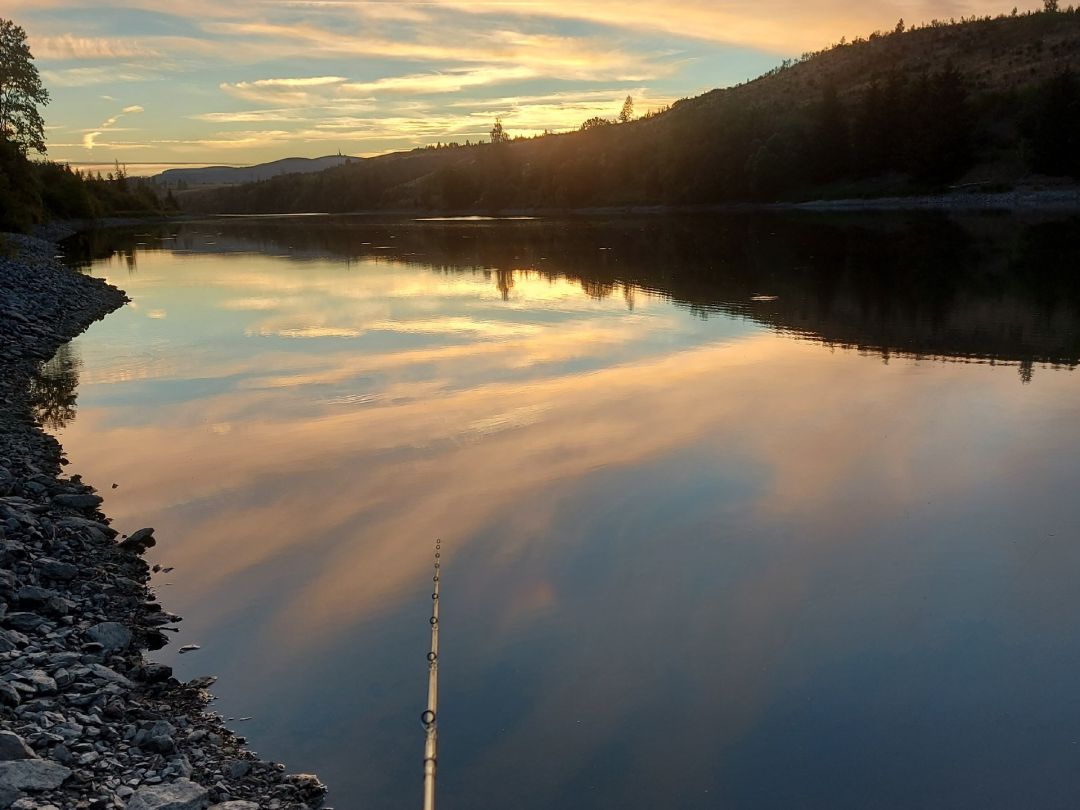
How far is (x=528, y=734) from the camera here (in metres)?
6.19

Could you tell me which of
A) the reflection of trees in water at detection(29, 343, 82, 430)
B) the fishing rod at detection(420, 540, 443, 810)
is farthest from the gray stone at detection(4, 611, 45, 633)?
the reflection of trees in water at detection(29, 343, 82, 430)

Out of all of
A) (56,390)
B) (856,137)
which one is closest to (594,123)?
(856,137)


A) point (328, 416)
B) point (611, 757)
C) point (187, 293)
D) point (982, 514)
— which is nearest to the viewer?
point (611, 757)

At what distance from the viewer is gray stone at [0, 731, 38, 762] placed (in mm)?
5176

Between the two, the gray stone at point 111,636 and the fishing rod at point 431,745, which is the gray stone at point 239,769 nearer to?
the fishing rod at point 431,745

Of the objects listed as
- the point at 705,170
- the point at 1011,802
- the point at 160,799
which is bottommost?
the point at 1011,802

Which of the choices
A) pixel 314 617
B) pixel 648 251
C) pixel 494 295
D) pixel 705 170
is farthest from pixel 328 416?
pixel 705 170

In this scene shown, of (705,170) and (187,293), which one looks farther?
(705,170)

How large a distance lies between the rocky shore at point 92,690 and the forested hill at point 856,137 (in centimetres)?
7692

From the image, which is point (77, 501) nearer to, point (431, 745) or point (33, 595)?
point (33, 595)

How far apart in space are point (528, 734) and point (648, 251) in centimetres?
4303

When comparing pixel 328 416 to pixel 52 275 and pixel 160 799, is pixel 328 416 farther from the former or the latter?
pixel 52 275

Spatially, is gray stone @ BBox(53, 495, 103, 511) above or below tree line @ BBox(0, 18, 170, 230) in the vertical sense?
below

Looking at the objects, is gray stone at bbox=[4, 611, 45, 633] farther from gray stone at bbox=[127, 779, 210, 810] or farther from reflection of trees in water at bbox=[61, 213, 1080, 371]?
reflection of trees in water at bbox=[61, 213, 1080, 371]
